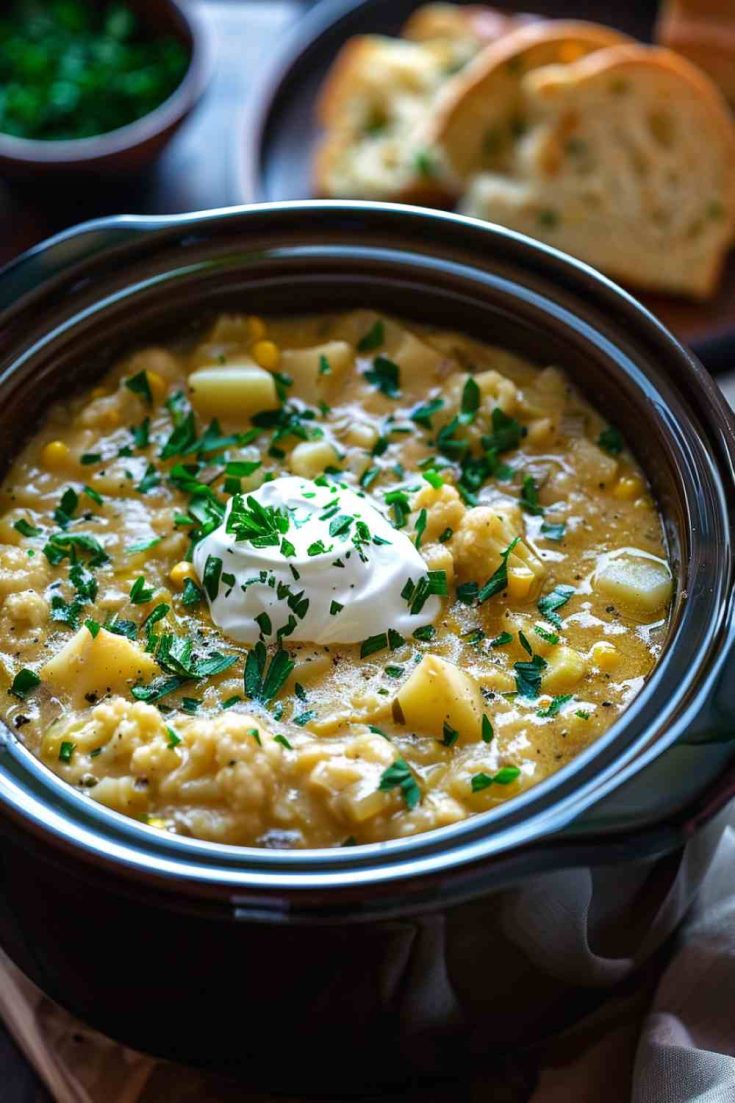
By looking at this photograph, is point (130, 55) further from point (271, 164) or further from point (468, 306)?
point (468, 306)

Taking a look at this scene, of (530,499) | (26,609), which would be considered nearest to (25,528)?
(26,609)

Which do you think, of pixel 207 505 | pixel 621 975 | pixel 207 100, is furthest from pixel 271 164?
pixel 621 975

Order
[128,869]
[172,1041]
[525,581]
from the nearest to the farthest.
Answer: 1. [128,869]
2. [172,1041]
3. [525,581]

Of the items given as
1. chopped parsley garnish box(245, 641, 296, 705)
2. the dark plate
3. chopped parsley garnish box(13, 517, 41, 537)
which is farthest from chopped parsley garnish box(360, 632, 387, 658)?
the dark plate

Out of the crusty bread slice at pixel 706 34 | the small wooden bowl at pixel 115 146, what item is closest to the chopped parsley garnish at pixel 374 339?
the small wooden bowl at pixel 115 146

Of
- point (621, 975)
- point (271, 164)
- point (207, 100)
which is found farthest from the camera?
point (207, 100)

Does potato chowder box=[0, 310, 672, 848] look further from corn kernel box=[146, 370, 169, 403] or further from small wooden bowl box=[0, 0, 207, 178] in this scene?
small wooden bowl box=[0, 0, 207, 178]

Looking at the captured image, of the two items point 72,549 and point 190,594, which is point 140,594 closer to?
point 190,594
